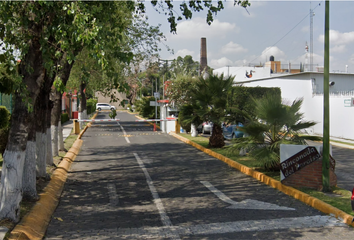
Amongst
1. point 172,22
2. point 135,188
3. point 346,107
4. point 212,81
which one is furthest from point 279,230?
point 346,107

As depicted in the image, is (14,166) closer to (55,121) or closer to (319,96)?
(55,121)

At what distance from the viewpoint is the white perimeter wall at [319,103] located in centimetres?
2427

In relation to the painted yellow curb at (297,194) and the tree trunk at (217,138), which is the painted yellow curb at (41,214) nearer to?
the painted yellow curb at (297,194)

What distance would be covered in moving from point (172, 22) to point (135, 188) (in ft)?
15.0

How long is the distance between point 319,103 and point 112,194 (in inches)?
902

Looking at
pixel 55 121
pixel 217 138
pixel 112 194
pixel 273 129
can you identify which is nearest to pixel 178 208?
pixel 112 194

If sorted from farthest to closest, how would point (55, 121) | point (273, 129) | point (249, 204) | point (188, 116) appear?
point (188, 116), point (55, 121), point (273, 129), point (249, 204)

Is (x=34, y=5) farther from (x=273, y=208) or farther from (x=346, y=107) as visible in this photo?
(x=346, y=107)

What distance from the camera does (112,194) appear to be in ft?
29.3

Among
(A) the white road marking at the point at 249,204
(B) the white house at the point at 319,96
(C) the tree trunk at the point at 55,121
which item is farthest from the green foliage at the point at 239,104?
(B) the white house at the point at 319,96

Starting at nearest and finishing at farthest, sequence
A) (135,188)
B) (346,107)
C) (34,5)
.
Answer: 1. (34,5)
2. (135,188)
3. (346,107)

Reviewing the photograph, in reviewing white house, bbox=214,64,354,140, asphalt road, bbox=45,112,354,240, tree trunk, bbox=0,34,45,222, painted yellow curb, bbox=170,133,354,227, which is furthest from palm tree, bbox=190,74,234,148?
tree trunk, bbox=0,34,45,222

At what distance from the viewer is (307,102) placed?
2942 cm

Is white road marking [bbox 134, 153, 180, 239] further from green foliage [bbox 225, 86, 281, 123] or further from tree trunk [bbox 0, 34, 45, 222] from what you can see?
green foliage [bbox 225, 86, 281, 123]
